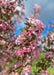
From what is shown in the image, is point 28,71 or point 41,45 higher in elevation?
point 41,45

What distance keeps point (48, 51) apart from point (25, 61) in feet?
3.12

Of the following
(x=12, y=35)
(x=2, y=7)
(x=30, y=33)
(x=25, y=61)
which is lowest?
(x=25, y=61)

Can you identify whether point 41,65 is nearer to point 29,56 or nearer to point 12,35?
point 29,56

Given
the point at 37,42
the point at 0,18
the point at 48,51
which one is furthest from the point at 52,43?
the point at 0,18

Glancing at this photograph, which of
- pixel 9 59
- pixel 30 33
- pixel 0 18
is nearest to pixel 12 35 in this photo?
pixel 0 18

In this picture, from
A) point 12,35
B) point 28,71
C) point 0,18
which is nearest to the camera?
point 28,71

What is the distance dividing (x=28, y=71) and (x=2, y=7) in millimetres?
3031

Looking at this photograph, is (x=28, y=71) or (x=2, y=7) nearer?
(x=28, y=71)

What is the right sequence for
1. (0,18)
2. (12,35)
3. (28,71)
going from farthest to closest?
(12,35), (0,18), (28,71)

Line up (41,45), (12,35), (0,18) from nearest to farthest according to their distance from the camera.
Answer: (41,45) < (0,18) < (12,35)

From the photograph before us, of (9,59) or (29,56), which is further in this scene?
(9,59)

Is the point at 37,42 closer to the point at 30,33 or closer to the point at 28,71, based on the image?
the point at 30,33

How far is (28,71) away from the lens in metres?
3.88

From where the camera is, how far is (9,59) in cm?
450
